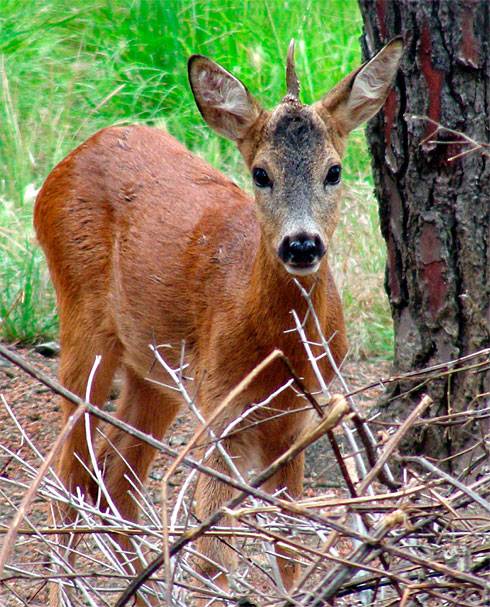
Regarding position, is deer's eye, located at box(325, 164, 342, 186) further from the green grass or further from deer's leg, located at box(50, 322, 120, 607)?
the green grass

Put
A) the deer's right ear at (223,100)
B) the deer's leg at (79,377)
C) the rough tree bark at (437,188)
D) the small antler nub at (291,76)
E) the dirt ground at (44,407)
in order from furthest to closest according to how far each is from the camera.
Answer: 1. the dirt ground at (44,407)
2. the deer's leg at (79,377)
3. the rough tree bark at (437,188)
4. the deer's right ear at (223,100)
5. the small antler nub at (291,76)

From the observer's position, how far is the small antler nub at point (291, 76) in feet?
14.5

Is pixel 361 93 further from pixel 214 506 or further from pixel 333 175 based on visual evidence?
pixel 214 506

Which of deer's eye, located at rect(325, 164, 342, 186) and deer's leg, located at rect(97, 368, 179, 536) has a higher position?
deer's eye, located at rect(325, 164, 342, 186)

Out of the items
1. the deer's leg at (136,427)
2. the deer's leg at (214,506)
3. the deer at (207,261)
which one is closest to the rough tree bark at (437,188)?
the deer at (207,261)

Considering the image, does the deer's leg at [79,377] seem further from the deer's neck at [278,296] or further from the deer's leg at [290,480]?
the deer's neck at [278,296]

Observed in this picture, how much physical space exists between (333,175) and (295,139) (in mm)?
196

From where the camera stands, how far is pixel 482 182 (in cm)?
509

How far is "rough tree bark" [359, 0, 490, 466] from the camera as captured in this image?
504 centimetres

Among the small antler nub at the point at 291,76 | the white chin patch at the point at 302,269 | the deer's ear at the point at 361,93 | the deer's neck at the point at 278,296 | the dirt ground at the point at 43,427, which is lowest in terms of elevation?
the dirt ground at the point at 43,427

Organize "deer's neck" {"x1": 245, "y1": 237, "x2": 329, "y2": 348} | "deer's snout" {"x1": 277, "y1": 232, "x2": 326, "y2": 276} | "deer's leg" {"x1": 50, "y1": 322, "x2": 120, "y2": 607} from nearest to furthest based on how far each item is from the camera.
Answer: "deer's snout" {"x1": 277, "y1": 232, "x2": 326, "y2": 276}
"deer's neck" {"x1": 245, "y1": 237, "x2": 329, "y2": 348}
"deer's leg" {"x1": 50, "y1": 322, "x2": 120, "y2": 607}

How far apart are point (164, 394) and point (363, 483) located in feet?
10.1

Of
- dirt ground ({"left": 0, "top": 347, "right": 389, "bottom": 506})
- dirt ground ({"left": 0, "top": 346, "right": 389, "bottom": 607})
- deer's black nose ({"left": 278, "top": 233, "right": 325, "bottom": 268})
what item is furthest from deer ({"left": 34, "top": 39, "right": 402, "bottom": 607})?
dirt ground ({"left": 0, "top": 347, "right": 389, "bottom": 506})

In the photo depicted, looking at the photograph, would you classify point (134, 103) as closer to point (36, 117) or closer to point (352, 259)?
point (36, 117)
